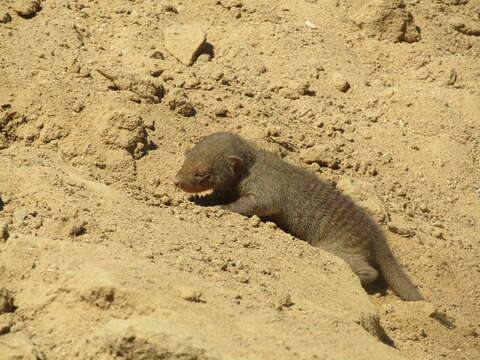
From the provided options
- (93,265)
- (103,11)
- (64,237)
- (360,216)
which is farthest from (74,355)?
(103,11)

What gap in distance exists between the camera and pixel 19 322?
339 cm

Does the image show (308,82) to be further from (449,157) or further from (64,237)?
(64,237)

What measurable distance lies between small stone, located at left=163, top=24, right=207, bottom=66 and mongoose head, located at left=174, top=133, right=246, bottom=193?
135cm

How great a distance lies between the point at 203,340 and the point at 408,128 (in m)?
4.77

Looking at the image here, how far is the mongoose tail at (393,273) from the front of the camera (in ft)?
18.8

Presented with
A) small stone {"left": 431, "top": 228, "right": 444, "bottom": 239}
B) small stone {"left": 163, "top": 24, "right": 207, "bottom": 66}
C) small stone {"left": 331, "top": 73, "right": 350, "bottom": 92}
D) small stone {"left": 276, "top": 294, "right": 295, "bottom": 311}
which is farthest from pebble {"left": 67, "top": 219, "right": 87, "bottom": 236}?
small stone {"left": 331, "top": 73, "right": 350, "bottom": 92}

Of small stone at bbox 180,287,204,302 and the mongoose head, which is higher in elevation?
small stone at bbox 180,287,204,302

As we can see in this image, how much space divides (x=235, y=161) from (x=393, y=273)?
69.9 inches

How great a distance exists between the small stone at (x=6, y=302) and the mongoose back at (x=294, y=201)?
225 centimetres

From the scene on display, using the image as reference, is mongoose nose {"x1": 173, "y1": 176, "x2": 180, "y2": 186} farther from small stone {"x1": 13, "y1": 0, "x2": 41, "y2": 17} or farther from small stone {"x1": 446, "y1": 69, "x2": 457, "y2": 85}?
small stone {"x1": 446, "y1": 69, "x2": 457, "y2": 85}

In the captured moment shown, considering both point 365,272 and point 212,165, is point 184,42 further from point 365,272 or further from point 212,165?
point 365,272

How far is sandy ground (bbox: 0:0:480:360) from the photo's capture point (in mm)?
3471

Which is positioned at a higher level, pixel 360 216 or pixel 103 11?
pixel 103 11

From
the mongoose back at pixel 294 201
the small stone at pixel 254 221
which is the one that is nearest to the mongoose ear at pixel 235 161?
the mongoose back at pixel 294 201
